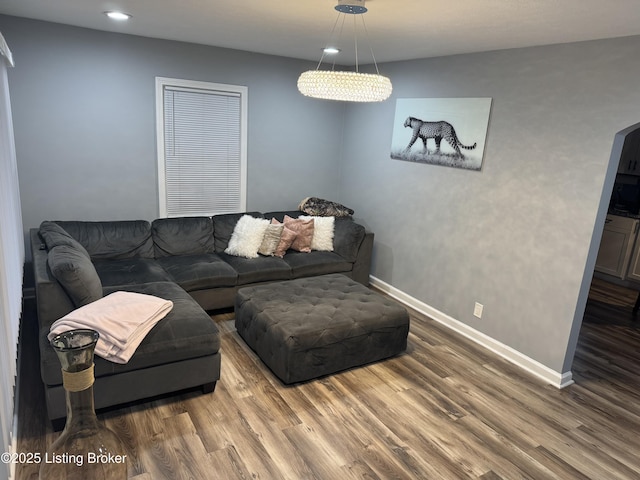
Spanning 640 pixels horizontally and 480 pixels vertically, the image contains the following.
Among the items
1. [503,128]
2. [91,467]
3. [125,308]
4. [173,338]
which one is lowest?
[173,338]

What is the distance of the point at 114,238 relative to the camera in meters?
3.95

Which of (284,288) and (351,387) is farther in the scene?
(284,288)

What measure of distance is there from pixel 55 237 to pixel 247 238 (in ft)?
5.50

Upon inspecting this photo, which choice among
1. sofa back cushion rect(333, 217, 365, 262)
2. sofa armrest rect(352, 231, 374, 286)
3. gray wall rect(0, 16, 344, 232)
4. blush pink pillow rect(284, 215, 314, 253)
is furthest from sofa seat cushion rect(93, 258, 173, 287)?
sofa armrest rect(352, 231, 374, 286)

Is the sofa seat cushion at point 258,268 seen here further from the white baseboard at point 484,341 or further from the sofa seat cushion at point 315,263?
the white baseboard at point 484,341

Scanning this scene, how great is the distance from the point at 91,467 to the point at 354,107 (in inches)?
187

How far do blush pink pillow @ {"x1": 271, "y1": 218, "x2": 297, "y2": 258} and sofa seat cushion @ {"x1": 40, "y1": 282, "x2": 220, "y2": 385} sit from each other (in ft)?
5.08

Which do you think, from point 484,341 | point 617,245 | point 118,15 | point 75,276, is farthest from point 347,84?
point 617,245

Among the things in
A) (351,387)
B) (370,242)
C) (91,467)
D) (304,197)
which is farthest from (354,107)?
(91,467)

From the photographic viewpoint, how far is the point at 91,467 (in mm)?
1025

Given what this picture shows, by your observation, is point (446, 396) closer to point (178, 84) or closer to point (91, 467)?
point (91, 467)

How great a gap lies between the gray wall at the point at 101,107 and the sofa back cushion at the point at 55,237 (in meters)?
0.48

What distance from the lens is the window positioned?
4305mm

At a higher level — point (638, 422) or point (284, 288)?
point (284, 288)
